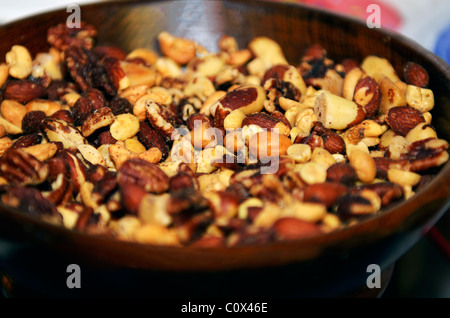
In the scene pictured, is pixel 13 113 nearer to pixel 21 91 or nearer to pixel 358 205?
pixel 21 91

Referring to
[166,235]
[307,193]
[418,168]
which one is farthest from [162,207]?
[418,168]

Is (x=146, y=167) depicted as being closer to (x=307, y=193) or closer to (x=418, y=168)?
(x=307, y=193)

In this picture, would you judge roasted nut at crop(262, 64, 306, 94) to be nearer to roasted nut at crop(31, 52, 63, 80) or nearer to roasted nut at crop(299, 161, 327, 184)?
roasted nut at crop(299, 161, 327, 184)

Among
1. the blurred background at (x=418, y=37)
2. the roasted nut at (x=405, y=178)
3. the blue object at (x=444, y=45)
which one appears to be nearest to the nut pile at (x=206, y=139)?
the roasted nut at (x=405, y=178)

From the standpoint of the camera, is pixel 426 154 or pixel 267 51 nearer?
pixel 426 154

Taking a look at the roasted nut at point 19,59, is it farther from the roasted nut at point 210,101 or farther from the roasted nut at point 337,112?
the roasted nut at point 337,112

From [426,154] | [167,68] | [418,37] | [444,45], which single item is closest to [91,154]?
[167,68]

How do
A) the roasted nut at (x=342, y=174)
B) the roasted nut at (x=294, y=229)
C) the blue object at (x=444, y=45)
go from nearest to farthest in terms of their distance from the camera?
the roasted nut at (x=294, y=229) < the roasted nut at (x=342, y=174) < the blue object at (x=444, y=45)

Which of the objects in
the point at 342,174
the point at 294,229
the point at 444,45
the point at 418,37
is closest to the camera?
the point at 294,229
